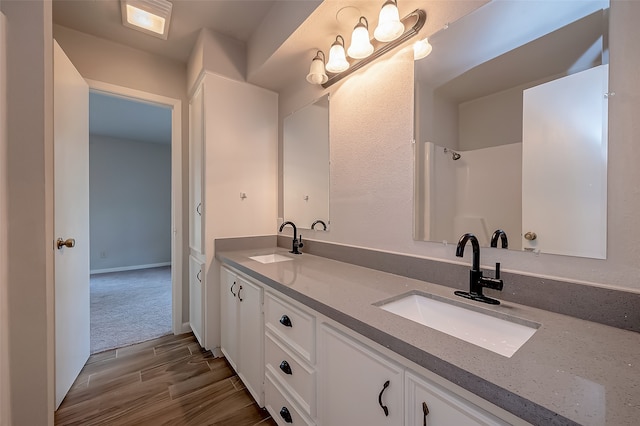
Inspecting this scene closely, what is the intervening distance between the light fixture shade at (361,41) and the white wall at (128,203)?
5251 millimetres

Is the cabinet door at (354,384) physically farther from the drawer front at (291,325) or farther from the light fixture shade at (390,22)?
the light fixture shade at (390,22)

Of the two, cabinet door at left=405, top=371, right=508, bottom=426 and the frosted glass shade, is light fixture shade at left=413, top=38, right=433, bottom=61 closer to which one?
the frosted glass shade

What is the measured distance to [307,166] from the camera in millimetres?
2057

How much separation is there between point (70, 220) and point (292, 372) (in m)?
1.69

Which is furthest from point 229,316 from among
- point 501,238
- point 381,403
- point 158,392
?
point 501,238

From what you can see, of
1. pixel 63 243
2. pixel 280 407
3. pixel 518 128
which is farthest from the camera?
pixel 63 243

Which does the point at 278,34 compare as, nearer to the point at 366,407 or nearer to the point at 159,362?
the point at 366,407

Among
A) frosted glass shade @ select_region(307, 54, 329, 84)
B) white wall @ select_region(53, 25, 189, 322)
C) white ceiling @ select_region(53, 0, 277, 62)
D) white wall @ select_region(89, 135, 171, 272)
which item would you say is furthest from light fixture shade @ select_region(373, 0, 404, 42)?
white wall @ select_region(89, 135, 171, 272)

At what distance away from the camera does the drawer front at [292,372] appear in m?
1.06

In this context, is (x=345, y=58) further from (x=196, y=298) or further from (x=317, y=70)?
(x=196, y=298)

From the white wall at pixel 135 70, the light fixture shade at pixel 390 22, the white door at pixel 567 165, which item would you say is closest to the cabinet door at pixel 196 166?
the white wall at pixel 135 70

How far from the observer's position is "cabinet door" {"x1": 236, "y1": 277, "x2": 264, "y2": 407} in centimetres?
144

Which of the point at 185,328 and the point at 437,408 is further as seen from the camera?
the point at 185,328

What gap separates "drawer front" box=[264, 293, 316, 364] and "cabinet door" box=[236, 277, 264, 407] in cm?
12
